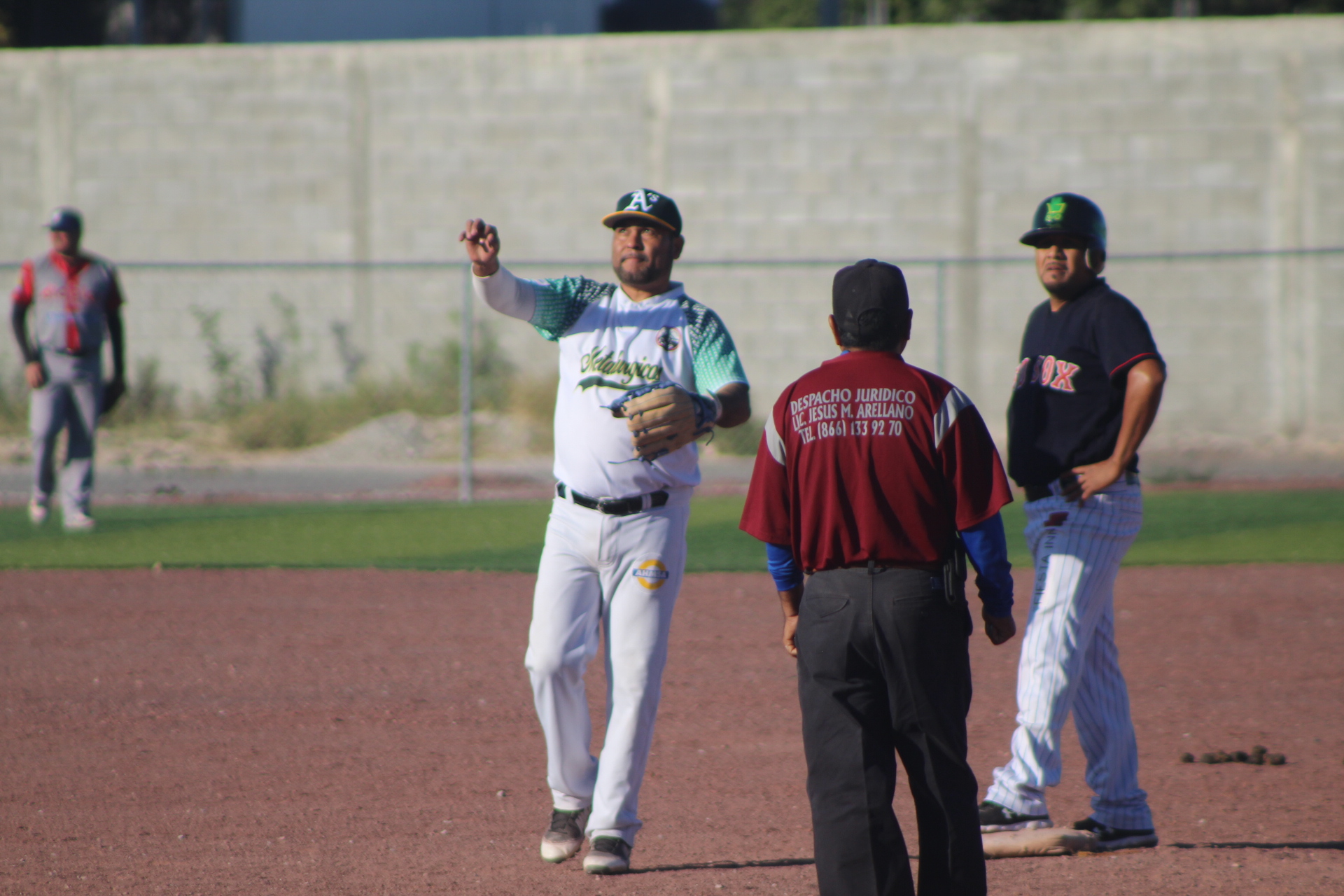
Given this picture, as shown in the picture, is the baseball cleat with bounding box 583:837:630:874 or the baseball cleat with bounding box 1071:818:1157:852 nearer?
the baseball cleat with bounding box 583:837:630:874

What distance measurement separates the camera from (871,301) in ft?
11.4

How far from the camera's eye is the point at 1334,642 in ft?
25.1

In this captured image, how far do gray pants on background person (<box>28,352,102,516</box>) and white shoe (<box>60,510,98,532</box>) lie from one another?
10.1 inches

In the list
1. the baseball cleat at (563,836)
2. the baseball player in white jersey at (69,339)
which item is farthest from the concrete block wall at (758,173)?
the baseball cleat at (563,836)

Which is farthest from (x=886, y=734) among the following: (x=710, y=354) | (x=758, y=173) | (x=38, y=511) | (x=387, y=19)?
(x=387, y=19)

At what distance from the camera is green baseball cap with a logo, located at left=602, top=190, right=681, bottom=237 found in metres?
4.53

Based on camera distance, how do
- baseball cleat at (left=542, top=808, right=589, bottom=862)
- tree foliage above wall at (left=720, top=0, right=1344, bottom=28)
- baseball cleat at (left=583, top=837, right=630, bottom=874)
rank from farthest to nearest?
1. tree foliage above wall at (left=720, top=0, right=1344, bottom=28)
2. baseball cleat at (left=542, top=808, right=589, bottom=862)
3. baseball cleat at (left=583, top=837, right=630, bottom=874)

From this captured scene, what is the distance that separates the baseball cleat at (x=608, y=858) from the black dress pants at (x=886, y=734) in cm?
102

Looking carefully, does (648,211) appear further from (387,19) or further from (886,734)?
(387,19)

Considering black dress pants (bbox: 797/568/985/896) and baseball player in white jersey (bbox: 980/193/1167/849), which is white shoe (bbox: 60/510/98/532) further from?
black dress pants (bbox: 797/568/985/896)

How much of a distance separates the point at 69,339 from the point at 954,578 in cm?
975

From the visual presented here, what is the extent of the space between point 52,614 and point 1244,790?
22.9ft

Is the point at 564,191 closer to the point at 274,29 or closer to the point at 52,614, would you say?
the point at 274,29

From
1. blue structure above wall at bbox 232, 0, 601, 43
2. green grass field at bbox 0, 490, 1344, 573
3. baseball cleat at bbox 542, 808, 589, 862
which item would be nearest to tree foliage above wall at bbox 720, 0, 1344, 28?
blue structure above wall at bbox 232, 0, 601, 43
